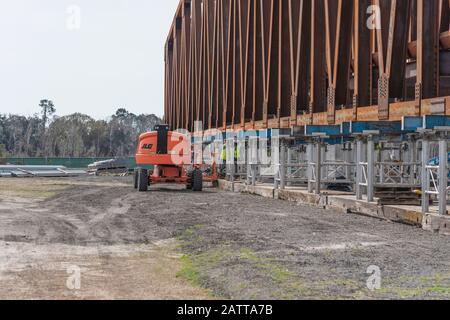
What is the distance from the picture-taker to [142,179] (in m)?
31.4

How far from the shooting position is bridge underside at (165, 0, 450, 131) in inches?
768

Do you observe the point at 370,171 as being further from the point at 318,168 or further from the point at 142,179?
the point at 142,179

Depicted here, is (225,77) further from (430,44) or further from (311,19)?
(430,44)

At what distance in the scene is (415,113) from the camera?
1839cm

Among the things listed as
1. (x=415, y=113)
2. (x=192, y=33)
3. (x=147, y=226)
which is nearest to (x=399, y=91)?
(x=415, y=113)

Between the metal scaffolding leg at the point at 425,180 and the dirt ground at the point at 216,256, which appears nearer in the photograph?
the dirt ground at the point at 216,256

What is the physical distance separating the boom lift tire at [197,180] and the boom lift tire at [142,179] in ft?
6.60

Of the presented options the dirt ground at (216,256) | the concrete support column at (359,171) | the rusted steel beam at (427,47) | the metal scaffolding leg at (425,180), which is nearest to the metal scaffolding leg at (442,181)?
the metal scaffolding leg at (425,180)

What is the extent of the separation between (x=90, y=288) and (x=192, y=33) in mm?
58720

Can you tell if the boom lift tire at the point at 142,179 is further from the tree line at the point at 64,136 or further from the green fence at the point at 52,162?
the tree line at the point at 64,136

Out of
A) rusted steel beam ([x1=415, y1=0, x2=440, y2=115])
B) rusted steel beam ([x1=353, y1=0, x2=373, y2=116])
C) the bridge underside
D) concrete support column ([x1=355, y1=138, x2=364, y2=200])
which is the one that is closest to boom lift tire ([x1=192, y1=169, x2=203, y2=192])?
the bridge underside

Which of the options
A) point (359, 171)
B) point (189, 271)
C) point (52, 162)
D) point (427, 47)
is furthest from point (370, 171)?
point (52, 162)

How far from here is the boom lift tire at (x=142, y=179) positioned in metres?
31.3

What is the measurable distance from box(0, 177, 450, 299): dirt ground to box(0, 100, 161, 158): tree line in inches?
4402
